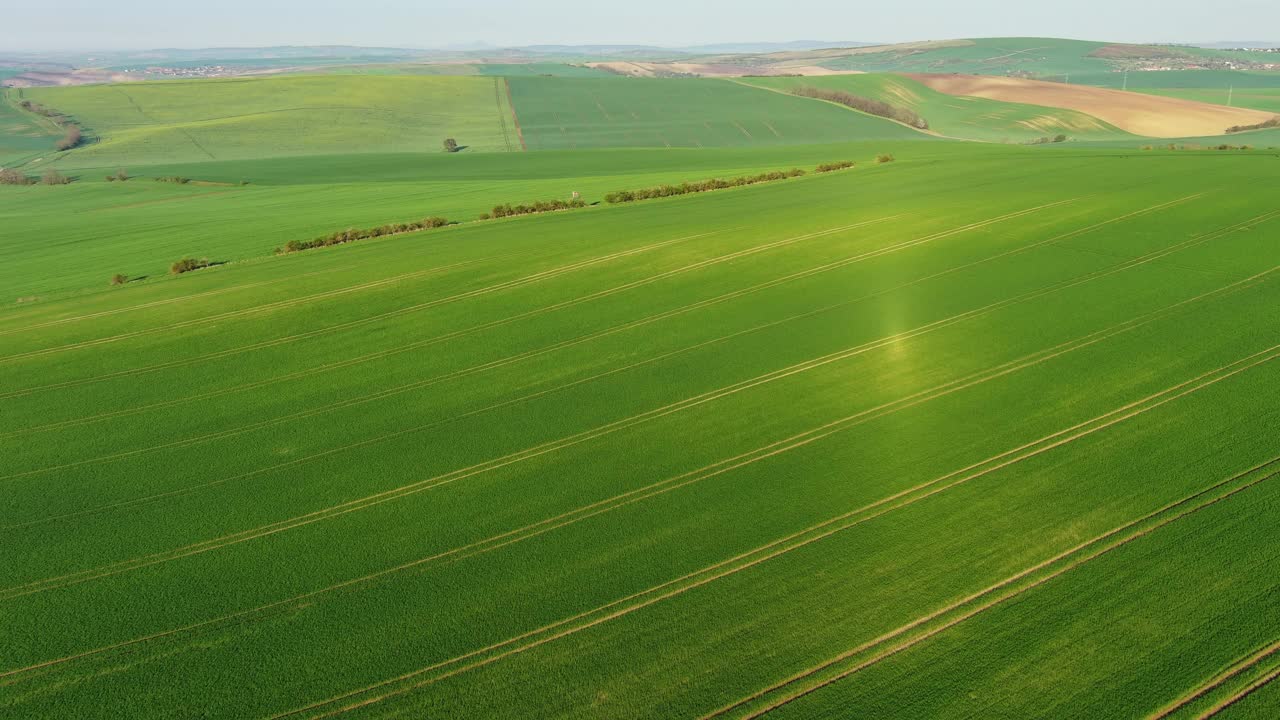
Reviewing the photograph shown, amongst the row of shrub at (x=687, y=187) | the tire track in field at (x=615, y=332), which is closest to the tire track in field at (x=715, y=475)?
the tire track in field at (x=615, y=332)

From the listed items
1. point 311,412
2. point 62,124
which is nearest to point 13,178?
point 62,124

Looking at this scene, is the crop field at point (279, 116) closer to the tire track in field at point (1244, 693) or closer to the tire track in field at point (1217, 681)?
the tire track in field at point (1217, 681)

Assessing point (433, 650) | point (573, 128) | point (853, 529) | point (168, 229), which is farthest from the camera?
point (573, 128)

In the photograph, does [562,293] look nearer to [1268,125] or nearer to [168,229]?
[168,229]

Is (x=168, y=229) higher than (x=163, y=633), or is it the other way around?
(x=168, y=229)

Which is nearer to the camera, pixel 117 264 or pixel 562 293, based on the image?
pixel 562 293

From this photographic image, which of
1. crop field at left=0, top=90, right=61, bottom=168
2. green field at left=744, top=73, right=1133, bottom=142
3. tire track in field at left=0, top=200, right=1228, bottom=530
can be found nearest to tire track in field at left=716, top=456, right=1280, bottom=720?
tire track in field at left=0, top=200, right=1228, bottom=530

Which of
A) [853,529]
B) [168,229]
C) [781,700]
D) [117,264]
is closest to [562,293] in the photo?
[853,529]
